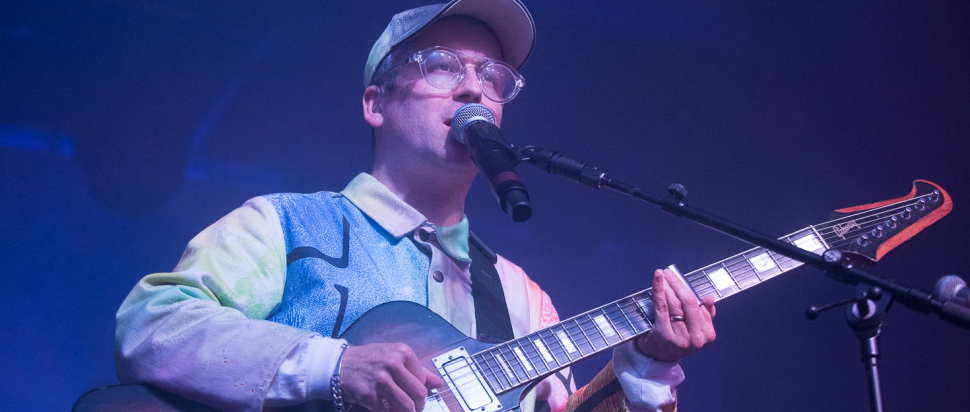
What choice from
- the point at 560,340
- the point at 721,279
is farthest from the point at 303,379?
the point at 721,279

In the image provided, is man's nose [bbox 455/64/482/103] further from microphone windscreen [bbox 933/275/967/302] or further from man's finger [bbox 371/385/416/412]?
microphone windscreen [bbox 933/275/967/302]

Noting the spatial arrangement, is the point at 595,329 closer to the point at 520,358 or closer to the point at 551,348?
the point at 551,348

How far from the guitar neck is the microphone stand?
45 cm

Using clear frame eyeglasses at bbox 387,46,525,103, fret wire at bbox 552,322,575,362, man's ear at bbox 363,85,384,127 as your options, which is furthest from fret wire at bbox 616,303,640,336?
man's ear at bbox 363,85,384,127

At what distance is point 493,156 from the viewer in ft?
4.41

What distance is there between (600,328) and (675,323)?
0.19 m

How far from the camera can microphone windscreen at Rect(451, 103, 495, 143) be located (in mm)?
1605

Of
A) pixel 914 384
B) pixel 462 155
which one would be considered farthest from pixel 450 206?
pixel 914 384

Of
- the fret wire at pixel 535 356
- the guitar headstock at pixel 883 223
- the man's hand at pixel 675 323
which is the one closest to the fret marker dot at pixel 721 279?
the man's hand at pixel 675 323

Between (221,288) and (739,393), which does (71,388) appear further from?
(739,393)

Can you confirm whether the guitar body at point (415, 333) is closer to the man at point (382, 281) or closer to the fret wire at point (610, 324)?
the man at point (382, 281)

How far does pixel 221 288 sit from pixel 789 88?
263 centimetres

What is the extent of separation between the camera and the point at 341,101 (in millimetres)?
2258

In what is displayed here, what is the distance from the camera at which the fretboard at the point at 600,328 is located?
1.43 meters
